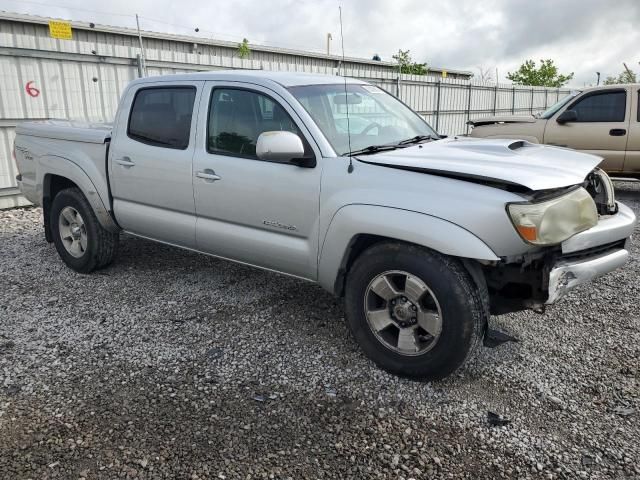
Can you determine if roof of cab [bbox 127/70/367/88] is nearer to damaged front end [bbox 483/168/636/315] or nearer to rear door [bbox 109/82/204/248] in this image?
rear door [bbox 109/82/204/248]

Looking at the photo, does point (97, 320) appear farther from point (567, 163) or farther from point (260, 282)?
point (567, 163)

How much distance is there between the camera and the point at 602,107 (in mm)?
8695

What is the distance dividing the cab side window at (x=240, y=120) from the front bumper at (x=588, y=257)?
1829mm

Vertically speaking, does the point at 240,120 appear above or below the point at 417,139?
above

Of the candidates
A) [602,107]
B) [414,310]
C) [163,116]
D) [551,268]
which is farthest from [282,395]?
[602,107]

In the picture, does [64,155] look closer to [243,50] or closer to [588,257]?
[588,257]

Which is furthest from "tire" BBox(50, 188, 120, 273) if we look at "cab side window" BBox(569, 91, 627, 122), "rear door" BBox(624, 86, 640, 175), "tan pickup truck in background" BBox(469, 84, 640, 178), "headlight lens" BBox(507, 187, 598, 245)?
"rear door" BBox(624, 86, 640, 175)

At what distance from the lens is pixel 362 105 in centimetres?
401

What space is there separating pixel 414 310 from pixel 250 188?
1.42 m

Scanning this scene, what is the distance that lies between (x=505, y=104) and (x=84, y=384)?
2061cm

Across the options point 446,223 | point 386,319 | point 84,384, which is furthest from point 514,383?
point 84,384

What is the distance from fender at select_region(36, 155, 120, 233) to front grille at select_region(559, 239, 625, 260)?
381 centimetres

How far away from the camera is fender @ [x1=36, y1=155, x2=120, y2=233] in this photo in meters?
4.85

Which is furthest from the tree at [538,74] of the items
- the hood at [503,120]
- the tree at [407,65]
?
the hood at [503,120]
